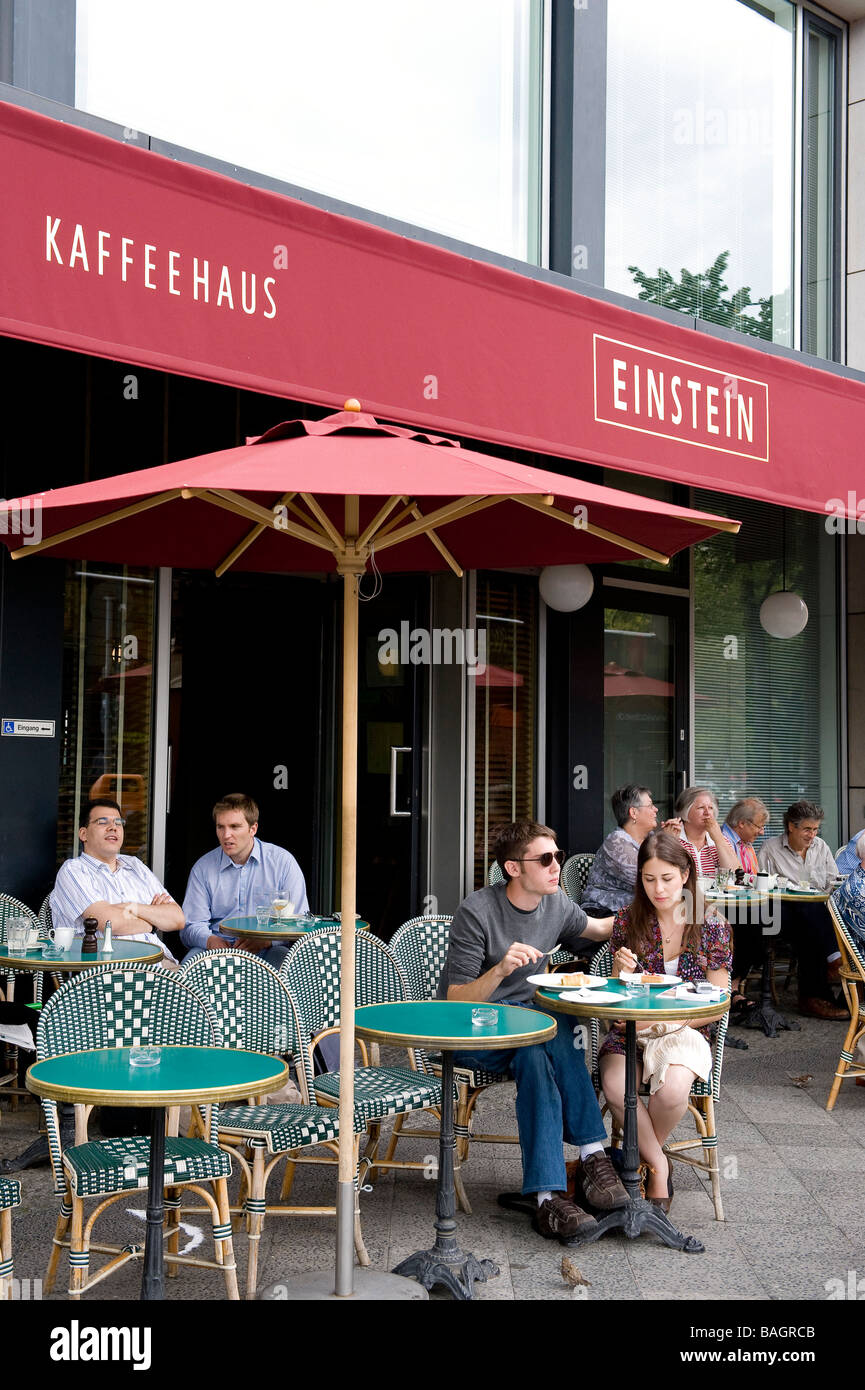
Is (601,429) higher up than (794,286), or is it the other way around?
(794,286)

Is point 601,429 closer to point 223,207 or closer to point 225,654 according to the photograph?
point 223,207

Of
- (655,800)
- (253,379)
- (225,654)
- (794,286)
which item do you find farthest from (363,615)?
(794,286)

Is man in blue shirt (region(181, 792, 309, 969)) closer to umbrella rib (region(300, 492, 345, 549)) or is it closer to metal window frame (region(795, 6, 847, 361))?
umbrella rib (region(300, 492, 345, 549))

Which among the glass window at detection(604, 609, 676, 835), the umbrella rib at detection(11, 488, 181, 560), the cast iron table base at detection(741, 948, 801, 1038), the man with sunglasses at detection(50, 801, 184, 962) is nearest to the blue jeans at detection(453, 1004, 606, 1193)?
the man with sunglasses at detection(50, 801, 184, 962)

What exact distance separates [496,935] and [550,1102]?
68 centimetres

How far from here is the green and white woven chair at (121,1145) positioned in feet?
11.1

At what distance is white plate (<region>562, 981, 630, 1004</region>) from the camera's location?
4176 millimetres

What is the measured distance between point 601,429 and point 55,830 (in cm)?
323

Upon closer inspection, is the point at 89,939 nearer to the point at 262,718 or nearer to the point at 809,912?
the point at 262,718

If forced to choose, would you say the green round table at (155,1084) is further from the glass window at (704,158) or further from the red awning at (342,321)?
the glass window at (704,158)

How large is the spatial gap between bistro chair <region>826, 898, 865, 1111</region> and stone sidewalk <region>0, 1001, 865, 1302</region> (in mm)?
238

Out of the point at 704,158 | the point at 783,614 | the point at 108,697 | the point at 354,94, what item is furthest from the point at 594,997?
the point at 704,158

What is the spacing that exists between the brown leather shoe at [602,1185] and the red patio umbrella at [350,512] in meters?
0.99

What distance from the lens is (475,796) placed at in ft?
27.8
